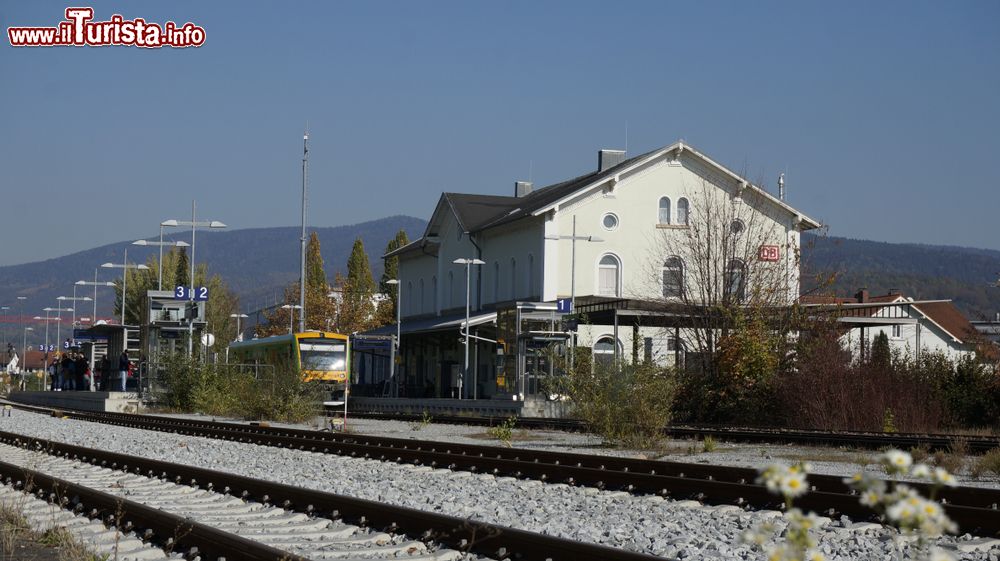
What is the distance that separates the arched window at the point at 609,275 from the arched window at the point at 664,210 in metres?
3.09

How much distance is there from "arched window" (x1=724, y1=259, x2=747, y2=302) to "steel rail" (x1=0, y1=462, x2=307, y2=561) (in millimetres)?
33108

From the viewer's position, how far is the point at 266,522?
10.8 meters

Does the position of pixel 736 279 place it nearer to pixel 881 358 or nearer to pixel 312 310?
pixel 881 358

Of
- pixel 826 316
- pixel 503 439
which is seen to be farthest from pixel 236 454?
pixel 826 316

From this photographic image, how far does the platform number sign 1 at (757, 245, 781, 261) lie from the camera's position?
150 feet

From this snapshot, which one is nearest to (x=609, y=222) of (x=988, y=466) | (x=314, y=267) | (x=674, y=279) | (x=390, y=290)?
(x=674, y=279)

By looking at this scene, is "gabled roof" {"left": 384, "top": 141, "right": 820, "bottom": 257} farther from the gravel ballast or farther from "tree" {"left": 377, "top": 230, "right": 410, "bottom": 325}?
the gravel ballast

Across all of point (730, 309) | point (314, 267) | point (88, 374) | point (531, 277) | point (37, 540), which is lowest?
point (37, 540)

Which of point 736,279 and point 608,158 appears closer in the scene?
point 736,279

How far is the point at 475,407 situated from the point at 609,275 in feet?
64.0

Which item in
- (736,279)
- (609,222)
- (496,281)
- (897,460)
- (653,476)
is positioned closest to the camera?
(897,460)

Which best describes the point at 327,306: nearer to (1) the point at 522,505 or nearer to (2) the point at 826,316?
(2) the point at 826,316

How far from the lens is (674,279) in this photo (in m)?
52.8

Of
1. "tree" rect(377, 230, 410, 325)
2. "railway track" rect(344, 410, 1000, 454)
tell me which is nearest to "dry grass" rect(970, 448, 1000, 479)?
"railway track" rect(344, 410, 1000, 454)
